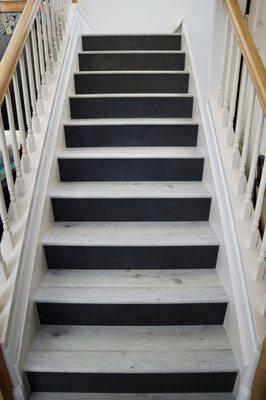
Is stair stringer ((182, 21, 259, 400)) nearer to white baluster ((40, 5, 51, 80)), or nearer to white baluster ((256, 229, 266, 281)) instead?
white baluster ((256, 229, 266, 281))

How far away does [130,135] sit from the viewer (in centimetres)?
202

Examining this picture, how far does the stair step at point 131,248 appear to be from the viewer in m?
1.56

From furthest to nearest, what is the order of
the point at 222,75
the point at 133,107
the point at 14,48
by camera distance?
the point at 133,107
the point at 222,75
the point at 14,48

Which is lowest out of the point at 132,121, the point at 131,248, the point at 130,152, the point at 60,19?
the point at 131,248

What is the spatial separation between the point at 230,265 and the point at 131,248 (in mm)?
530

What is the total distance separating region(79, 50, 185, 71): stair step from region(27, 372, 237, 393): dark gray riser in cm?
237

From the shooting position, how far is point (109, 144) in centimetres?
204

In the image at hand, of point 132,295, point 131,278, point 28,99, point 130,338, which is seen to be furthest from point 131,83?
point 130,338

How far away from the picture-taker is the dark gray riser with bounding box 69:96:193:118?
2.11 meters

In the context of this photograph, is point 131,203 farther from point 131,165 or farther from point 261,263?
point 261,263

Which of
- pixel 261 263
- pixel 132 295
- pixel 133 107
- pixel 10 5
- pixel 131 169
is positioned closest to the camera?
pixel 261 263

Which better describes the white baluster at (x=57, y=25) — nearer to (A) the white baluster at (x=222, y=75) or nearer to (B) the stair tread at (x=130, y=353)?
(A) the white baluster at (x=222, y=75)

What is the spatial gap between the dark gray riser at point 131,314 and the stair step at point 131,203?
0.55 m

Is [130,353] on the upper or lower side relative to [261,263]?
lower
